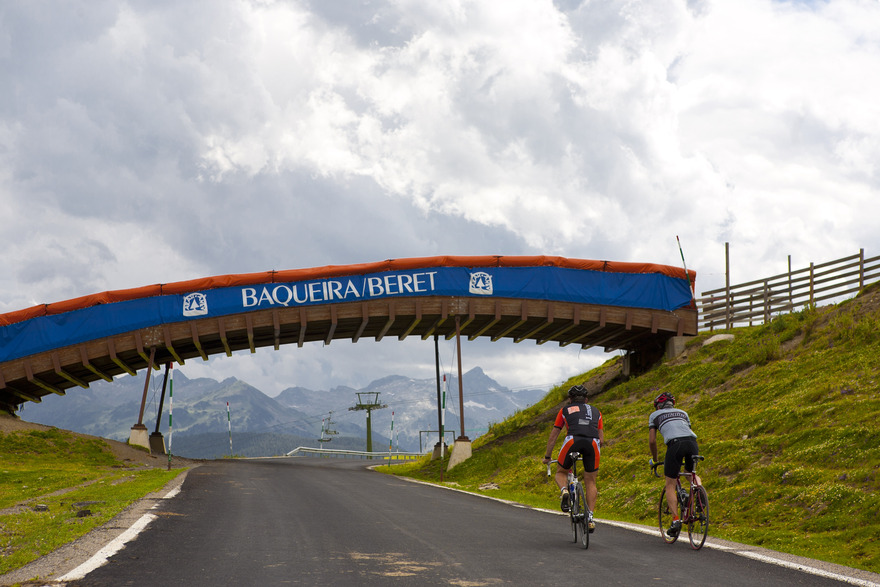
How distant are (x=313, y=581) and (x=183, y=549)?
241 centimetres

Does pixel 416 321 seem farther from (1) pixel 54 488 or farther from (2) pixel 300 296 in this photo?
(1) pixel 54 488

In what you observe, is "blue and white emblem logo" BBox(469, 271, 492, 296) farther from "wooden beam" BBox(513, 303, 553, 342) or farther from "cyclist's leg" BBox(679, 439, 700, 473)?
"cyclist's leg" BBox(679, 439, 700, 473)

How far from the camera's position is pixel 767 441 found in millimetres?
15477

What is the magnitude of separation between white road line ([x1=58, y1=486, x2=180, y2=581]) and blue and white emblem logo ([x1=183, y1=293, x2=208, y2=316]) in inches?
871

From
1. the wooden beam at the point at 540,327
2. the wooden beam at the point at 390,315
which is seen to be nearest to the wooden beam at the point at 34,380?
the wooden beam at the point at 390,315

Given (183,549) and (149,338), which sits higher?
(149,338)

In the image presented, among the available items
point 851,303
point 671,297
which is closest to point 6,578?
point 851,303

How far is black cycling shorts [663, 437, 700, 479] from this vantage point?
32.9 feet

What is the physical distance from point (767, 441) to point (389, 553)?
1055cm

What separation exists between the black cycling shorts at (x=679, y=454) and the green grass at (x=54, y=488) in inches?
315

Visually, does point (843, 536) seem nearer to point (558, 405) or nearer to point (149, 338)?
point (558, 405)

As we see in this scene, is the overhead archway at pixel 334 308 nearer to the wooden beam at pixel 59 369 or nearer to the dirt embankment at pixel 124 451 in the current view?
the wooden beam at pixel 59 369

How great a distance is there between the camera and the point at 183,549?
8.21 m

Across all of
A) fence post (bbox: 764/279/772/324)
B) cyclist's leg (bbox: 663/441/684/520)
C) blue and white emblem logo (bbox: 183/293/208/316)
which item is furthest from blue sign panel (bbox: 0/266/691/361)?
cyclist's leg (bbox: 663/441/684/520)
